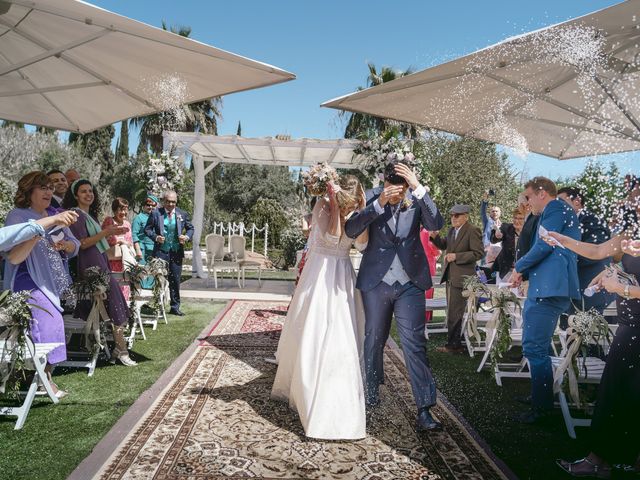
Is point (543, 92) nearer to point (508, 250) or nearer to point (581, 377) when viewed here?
point (581, 377)

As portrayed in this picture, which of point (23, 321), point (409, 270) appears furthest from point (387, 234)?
point (23, 321)

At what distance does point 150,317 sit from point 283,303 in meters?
3.22

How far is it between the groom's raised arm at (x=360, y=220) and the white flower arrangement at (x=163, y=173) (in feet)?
26.6

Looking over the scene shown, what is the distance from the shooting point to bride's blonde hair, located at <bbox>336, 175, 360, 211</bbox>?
398 centimetres

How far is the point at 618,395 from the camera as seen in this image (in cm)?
294

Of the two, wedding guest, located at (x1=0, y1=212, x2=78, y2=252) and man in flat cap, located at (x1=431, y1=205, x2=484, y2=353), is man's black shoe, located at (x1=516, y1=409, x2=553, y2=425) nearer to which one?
man in flat cap, located at (x1=431, y1=205, x2=484, y2=353)

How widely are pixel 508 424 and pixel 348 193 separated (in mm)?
2306

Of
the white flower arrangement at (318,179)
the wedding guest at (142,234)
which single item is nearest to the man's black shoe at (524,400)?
the white flower arrangement at (318,179)

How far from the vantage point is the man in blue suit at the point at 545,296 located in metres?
3.92

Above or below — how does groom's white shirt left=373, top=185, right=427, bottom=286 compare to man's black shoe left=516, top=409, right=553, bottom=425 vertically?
above

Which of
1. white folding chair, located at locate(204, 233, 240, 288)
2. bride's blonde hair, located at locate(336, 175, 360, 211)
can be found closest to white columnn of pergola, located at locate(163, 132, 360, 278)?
white folding chair, located at locate(204, 233, 240, 288)

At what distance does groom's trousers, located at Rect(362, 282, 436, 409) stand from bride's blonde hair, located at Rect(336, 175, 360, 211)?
2.28 feet

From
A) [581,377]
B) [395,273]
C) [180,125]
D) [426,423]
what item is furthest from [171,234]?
[180,125]

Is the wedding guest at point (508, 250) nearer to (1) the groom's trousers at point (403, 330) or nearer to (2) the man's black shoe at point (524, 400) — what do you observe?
(2) the man's black shoe at point (524, 400)
